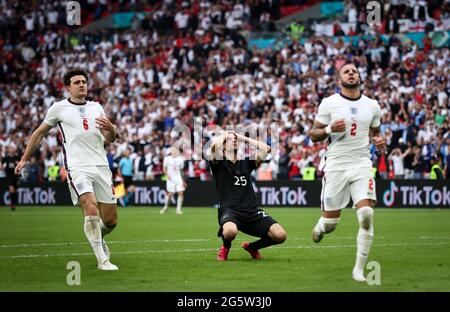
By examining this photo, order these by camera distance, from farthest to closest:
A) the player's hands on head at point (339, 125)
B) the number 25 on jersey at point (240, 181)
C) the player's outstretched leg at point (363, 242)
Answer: the number 25 on jersey at point (240, 181) → the player's hands on head at point (339, 125) → the player's outstretched leg at point (363, 242)

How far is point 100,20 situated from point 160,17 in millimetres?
5467

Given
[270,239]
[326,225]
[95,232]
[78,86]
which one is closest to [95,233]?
[95,232]

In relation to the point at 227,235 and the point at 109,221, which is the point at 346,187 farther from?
the point at 109,221

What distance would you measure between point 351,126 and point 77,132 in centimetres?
396

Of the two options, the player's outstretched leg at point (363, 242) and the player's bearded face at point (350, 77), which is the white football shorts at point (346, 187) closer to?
the player's outstretched leg at point (363, 242)

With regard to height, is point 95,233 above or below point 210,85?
below

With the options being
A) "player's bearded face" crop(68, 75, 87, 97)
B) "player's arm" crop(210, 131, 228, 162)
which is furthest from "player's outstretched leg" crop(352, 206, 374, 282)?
"player's bearded face" crop(68, 75, 87, 97)

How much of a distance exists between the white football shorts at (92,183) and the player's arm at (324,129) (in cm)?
321

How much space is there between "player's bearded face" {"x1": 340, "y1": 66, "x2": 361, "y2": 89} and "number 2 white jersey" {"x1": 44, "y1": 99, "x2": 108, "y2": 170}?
3.70 m

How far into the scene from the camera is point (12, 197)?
35.9 metres

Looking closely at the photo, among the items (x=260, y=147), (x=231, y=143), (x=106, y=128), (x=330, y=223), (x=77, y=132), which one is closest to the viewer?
(x=330, y=223)

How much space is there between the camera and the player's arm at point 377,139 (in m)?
A: 12.4

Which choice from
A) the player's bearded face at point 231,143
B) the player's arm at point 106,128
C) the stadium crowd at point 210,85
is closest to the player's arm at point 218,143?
the player's bearded face at point 231,143

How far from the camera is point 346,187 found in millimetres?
Answer: 12523
